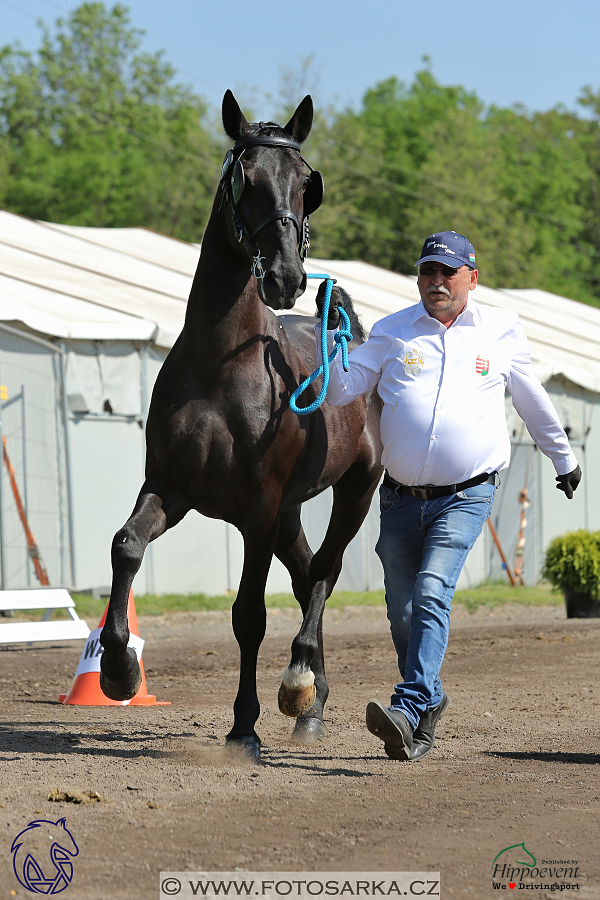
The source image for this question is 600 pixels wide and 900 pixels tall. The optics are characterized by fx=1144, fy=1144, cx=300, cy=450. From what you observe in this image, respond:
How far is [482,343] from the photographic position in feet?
17.0

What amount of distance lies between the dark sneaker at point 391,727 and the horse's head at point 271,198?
5.62 feet

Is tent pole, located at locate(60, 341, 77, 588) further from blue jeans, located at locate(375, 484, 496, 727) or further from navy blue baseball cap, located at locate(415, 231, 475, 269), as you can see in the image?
navy blue baseball cap, located at locate(415, 231, 475, 269)

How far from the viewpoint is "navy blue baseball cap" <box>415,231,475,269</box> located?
16.6 ft

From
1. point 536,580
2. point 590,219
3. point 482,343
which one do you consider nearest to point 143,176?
point 590,219

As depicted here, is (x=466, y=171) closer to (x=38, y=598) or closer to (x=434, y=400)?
(x=38, y=598)

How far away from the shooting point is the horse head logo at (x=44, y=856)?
3250 mm

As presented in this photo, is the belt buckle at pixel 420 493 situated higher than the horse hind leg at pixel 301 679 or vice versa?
the belt buckle at pixel 420 493

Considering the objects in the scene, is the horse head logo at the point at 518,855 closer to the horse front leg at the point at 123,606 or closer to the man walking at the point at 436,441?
the man walking at the point at 436,441

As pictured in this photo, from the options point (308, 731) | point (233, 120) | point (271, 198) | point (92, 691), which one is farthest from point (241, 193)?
point (92, 691)

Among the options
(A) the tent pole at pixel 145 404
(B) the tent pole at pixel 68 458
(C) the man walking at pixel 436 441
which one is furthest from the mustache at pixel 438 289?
(A) the tent pole at pixel 145 404

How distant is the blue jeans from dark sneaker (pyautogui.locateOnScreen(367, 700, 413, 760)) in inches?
3.0

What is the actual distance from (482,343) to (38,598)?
5657 mm

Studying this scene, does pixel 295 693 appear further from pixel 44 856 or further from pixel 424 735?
pixel 44 856

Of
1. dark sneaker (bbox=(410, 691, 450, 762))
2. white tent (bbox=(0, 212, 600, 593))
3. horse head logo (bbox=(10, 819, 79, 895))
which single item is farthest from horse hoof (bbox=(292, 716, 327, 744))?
white tent (bbox=(0, 212, 600, 593))
